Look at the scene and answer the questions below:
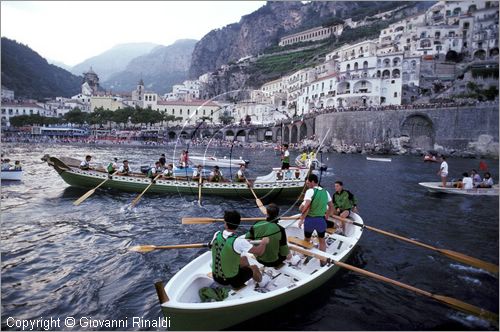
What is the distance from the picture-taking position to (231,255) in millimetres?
5930

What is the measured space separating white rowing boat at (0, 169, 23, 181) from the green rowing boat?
5427 mm

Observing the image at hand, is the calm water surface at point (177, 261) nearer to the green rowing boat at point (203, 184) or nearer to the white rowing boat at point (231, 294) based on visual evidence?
the white rowing boat at point (231, 294)

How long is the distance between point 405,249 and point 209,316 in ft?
26.1

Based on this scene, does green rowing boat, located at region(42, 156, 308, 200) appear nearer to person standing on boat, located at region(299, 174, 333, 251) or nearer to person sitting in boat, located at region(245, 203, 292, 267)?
person standing on boat, located at region(299, 174, 333, 251)

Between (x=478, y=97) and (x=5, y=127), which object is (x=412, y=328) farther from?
(x=5, y=127)

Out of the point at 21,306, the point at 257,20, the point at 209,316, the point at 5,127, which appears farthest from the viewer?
the point at 257,20

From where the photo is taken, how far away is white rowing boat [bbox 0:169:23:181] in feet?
72.0

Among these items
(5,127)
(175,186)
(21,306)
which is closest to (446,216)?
(175,186)

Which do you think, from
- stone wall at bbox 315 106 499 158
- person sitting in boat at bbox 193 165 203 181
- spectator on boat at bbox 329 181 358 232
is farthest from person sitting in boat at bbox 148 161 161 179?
stone wall at bbox 315 106 499 158

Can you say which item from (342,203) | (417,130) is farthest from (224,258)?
(417,130)

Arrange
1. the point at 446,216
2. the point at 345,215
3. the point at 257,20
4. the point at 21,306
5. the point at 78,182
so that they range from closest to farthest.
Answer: the point at 21,306, the point at 345,215, the point at 446,216, the point at 78,182, the point at 257,20

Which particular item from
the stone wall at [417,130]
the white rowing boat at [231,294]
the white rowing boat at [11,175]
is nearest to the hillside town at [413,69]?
the stone wall at [417,130]

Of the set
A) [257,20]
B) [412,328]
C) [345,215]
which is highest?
[257,20]

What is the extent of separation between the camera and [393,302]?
766 cm
